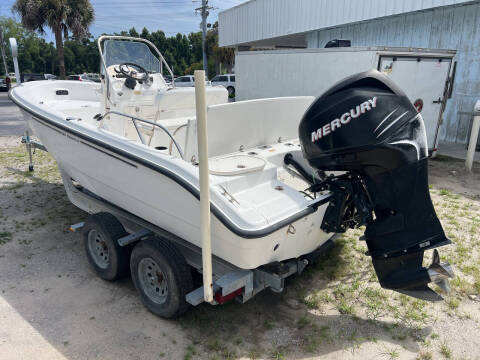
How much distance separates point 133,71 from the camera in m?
4.75

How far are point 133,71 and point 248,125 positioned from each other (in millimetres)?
2146


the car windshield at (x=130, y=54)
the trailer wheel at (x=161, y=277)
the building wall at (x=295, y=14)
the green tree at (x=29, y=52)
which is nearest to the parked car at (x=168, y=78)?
the car windshield at (x=130, y=54)

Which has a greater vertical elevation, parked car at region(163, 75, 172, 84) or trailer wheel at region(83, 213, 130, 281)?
parked car at region(163, 75, 172, 84)

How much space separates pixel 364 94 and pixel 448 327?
1.82 m

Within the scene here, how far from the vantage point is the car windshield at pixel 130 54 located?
471 centimetres

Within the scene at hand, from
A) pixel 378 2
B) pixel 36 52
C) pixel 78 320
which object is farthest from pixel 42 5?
pixel 36 52

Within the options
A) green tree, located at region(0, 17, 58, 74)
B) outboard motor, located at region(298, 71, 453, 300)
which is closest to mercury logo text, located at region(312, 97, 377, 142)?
outboard motor, located at region(298, 71, 453, 300)

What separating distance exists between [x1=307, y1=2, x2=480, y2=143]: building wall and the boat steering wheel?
22.7 ft

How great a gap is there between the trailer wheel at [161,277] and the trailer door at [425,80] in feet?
14.3

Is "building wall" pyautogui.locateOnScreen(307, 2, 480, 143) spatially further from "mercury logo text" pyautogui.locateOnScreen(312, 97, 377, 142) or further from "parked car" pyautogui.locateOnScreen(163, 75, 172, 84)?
"mercury logo text" pyautogui.locateOnScreen(312, 97, 377, 142)

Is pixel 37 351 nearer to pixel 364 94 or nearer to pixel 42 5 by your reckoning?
pixel 364 94

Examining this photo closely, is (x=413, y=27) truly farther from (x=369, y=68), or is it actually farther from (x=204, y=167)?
(x=204, y=167)

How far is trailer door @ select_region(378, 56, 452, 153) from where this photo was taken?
5.70 metres

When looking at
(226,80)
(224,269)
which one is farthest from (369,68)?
(226,80)
